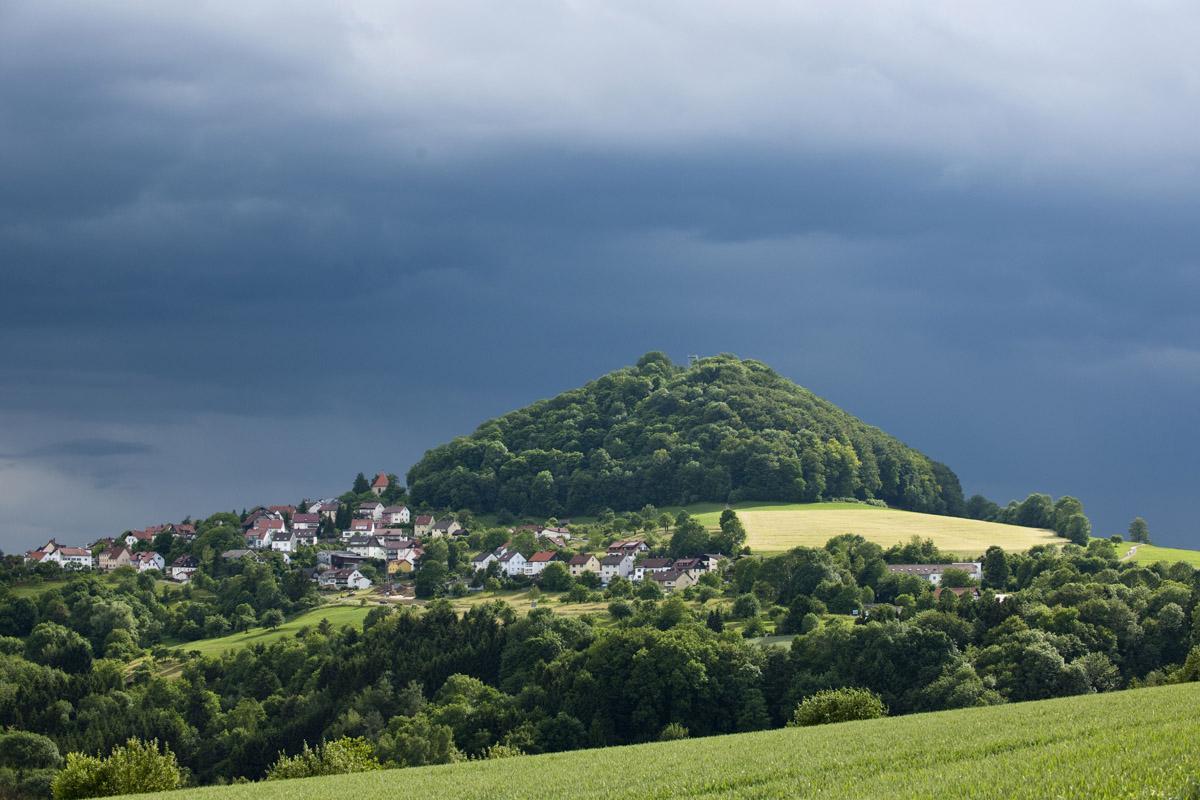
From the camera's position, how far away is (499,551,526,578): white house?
6299 inches

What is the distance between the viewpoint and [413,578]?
169250 millimetres

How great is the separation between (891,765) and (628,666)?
2467 inches

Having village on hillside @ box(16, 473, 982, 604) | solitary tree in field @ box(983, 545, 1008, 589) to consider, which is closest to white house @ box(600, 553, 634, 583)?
village on hillside @ box(16, 473, 982, 604)

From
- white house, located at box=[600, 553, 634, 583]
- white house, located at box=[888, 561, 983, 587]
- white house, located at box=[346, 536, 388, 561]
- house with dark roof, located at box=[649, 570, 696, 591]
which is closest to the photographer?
white house, located at box=[888, 561, 983, 587]

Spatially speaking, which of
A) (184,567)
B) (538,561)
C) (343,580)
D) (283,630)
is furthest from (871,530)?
(184,567)

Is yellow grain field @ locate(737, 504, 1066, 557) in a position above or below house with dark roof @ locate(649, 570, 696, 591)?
above

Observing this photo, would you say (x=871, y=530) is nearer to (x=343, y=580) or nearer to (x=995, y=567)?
(x=995, y=567)

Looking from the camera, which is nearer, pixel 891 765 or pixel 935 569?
pixel 891 765

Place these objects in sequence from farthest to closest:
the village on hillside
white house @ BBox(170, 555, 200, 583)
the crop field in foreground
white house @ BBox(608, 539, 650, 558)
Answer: white house @ BBox(170, 555, 200, 583)
white house @ BBox(608, 539, 650, 558)
the village on hillside
the crop field in foreground

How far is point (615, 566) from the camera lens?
158875 millimetres

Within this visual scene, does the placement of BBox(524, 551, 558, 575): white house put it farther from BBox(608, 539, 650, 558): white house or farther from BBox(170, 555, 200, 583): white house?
BBox(170, 555, 200, 583): white house

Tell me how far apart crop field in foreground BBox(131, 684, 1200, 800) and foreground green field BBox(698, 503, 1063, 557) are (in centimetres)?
11174

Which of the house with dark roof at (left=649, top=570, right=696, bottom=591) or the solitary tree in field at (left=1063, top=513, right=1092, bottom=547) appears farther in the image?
the solitary tree in field at (left=1063, top=513, right=1092, bottom=547)

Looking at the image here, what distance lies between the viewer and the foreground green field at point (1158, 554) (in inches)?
5256
